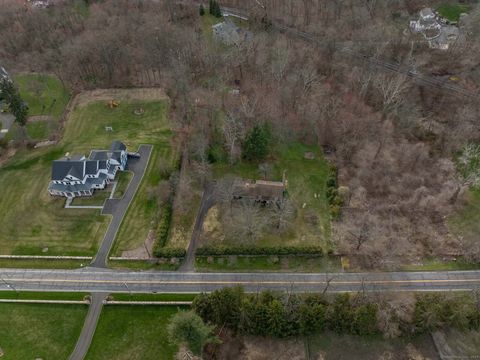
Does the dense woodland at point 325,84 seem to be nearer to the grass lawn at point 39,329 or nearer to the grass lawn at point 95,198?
the grass lawn at point 95,198

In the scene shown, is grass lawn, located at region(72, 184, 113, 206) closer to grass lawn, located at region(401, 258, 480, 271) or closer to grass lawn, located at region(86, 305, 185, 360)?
grass lawn, located at region(86, 305, 185, 360)

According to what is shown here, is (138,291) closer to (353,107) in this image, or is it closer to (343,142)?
(343,142)

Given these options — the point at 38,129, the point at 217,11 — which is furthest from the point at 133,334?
Answer: the point at 217,11

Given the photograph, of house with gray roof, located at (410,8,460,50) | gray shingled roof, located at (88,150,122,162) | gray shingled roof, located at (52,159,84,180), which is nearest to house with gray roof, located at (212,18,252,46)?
gray shingled roof, located at (88,150,122,162)

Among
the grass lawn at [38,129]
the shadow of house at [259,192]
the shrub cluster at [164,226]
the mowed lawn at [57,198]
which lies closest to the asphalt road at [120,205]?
the mowed lawn at [57,198]

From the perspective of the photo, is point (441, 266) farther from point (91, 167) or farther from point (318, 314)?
point (91, 167)
